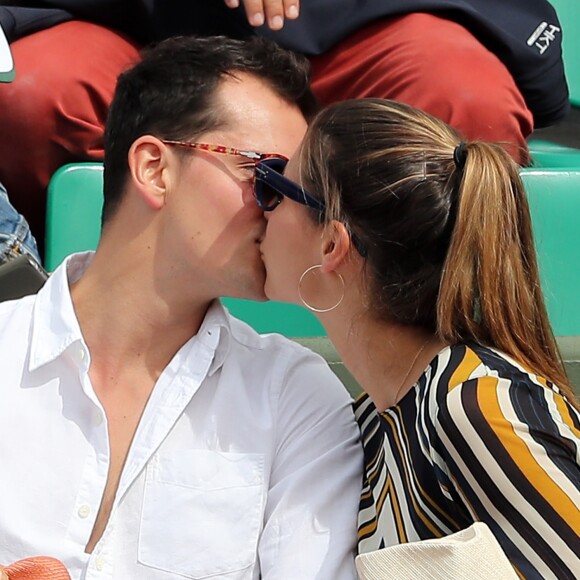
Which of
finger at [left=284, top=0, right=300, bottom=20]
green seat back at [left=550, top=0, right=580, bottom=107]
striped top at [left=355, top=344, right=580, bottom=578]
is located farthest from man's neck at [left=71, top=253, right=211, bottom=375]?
green seat back at [left=550, top=0, right=580, bottom=107]

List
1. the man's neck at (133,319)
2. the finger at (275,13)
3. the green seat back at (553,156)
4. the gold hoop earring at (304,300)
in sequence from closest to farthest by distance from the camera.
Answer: the gold hoop earring at (304,300), the man's neck at (133,319), the finger at (275,13), the green seat back at (553,156)

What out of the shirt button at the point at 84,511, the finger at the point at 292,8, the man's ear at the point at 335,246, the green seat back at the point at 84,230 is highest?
the man's ear at the point at 335,246

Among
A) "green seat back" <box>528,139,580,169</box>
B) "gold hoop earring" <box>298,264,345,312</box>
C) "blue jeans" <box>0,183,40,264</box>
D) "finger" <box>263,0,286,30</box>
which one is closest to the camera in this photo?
"gold hoop earring" <box>298,264,345,312</box>

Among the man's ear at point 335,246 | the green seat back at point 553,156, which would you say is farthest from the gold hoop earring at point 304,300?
the green seat back at point 553,156

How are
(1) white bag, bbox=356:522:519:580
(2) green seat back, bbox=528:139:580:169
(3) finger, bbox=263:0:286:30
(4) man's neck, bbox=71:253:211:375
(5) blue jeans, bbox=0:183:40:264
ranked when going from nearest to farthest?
(1) white bag, bbox=356:522:519:580 < (4) man's neck, bbox=71:253:211:375 < (5) blue jeans, bbox=0:183:40:264 < (3) finger, bbox=263:0:286:30 < (2) green seat back, bbox=528:139:580:169

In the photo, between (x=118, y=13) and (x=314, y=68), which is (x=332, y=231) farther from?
(x=118, y=13)

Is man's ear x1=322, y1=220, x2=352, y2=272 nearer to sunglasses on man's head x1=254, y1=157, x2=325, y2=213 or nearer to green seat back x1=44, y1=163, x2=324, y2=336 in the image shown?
sunglasses on man's head x1=254, y1=157, x2=325, y2=213

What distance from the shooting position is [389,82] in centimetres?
202

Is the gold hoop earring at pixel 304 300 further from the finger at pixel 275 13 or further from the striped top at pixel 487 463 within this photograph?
the finger at pixel 275 13

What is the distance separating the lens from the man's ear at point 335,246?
1.31m

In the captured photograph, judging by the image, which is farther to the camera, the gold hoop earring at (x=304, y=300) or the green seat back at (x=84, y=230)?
the green seat back at (x=84, y=230)

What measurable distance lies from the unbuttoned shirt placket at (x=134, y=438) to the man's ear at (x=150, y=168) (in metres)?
0.23

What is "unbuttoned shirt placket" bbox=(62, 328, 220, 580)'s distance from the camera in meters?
1.31

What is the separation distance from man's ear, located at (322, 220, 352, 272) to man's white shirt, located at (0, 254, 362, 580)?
202mm
